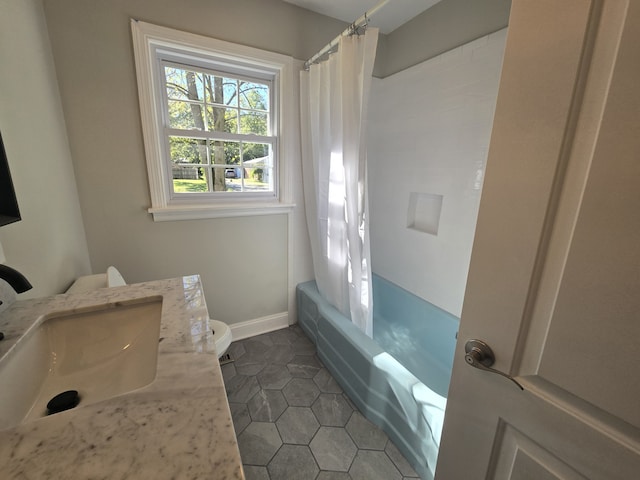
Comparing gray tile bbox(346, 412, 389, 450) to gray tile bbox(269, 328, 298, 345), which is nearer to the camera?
gray tile bbox(346, 412, 389, 450)

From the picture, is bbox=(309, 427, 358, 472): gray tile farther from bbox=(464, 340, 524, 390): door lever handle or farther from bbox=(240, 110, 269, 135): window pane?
bbox=(240, 110, 269, 135): window pane

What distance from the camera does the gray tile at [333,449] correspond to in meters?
1.27

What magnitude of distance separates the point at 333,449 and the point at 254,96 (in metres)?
2.24

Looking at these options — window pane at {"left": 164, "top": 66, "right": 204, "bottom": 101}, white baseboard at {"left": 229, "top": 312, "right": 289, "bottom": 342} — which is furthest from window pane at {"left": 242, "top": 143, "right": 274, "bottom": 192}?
white baseboard at {"left": 229, "top": 312, "right": 289, "bottom": 342}

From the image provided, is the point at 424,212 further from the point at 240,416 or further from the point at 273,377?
the point at 240,416

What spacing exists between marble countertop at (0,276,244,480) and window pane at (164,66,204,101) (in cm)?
160

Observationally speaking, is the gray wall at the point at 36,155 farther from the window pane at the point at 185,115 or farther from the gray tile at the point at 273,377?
the gray tile at the point at 273,377

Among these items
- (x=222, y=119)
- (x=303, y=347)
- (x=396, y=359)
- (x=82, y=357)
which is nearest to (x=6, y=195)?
(x=82, y=357)

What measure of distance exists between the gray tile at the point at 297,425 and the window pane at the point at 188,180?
1.54 m

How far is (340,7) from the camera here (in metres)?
1.82

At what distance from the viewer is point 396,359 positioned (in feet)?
6.39

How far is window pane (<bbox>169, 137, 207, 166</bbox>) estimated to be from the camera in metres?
1.77

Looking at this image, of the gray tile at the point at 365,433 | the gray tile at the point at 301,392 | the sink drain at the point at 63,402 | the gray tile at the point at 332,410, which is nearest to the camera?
the sink drain at the point at 63,402

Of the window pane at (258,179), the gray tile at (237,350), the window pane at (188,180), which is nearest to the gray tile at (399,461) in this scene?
the gray tile at (237,350)
